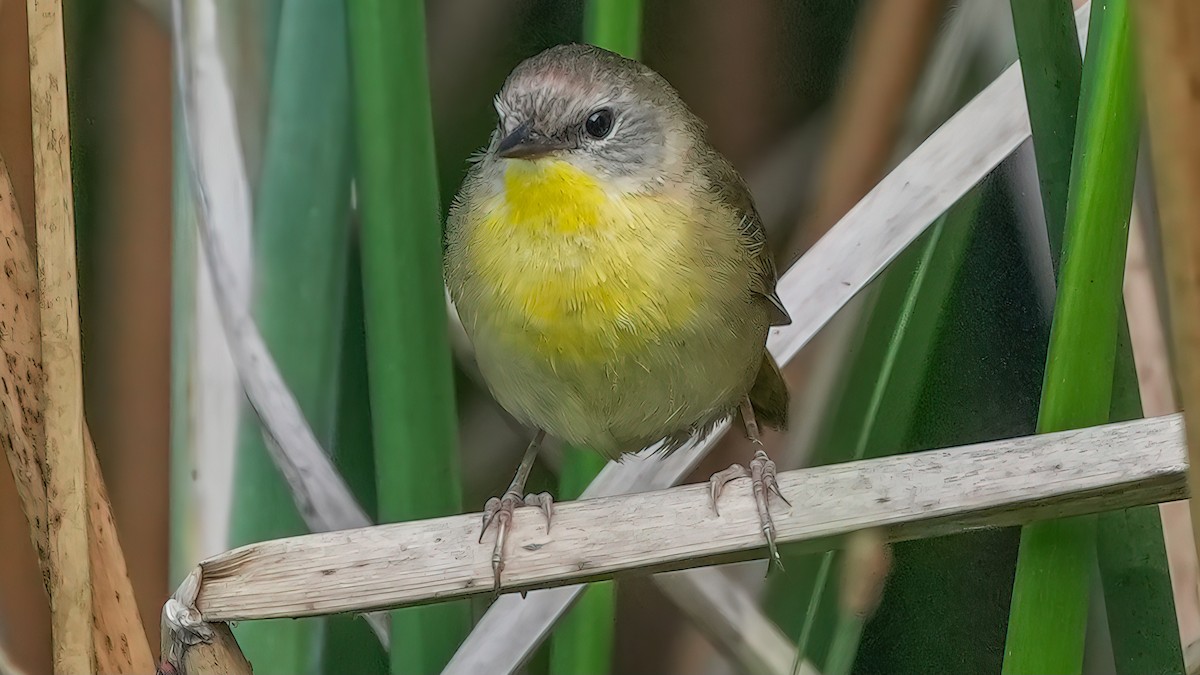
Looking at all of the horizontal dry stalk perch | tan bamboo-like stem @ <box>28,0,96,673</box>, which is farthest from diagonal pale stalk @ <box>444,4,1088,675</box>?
tan bamboo-like stem @ <box>28,0,96,673</box>

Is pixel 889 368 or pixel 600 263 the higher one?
pixel 600 263

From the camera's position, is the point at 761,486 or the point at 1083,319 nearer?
the point at 1083,319

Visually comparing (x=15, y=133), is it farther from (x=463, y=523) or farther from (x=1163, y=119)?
(x=1163, y=119)

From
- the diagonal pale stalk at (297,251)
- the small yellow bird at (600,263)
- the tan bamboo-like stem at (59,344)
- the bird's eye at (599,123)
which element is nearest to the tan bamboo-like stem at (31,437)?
the tan bamboo-like stem at (59,344)

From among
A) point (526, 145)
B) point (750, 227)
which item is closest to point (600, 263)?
point (526, 145)

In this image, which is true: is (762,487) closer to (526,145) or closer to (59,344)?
(526,145)

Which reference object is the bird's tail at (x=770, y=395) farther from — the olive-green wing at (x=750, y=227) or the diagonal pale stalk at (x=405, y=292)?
the diagonal pale stalk at (x=405, y=292)

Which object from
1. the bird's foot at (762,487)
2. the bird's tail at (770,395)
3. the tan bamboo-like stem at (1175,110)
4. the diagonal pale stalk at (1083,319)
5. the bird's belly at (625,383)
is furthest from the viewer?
the bird's tail at (770,395)
